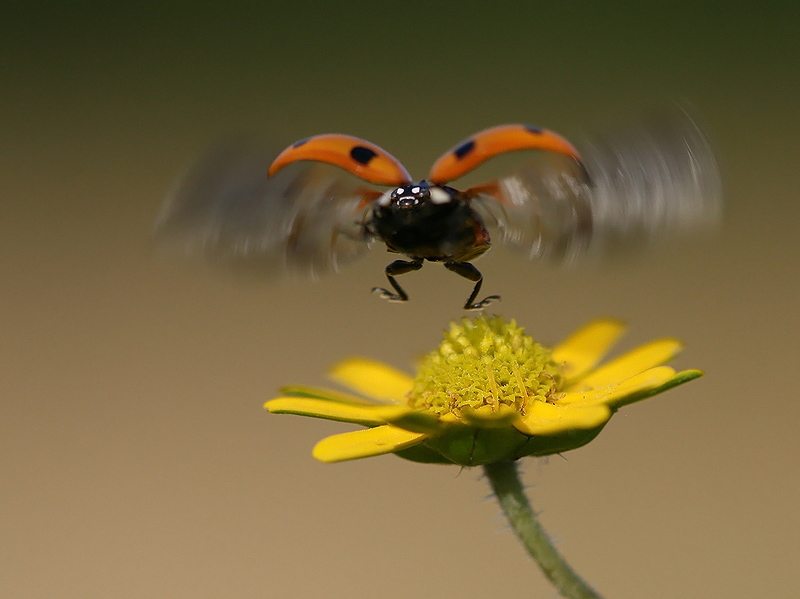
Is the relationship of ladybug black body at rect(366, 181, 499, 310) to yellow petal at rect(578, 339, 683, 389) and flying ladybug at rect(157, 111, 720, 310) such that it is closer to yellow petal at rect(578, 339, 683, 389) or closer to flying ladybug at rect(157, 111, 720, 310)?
flying ladybug at rect(157, 111, 720, 310)

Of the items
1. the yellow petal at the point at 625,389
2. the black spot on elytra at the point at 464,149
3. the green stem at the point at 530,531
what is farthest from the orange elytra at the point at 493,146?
the green stem at the point at 530,531

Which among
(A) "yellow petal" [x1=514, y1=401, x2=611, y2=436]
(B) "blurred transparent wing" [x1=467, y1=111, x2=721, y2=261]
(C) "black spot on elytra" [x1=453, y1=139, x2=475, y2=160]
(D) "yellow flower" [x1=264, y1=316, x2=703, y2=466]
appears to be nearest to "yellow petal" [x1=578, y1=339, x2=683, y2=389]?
(D) "yellow flower" [x1=264, y1=316, x2=703, y2=466]

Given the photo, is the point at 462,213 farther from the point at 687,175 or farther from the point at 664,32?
the point at 664,32

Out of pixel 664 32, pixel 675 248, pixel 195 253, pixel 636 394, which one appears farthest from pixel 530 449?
pixel 664 32

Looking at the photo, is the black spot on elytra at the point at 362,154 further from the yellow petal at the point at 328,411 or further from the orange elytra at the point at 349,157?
the yellow petal at the point at 328,411

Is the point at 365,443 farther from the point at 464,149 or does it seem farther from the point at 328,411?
the point at 464,149
